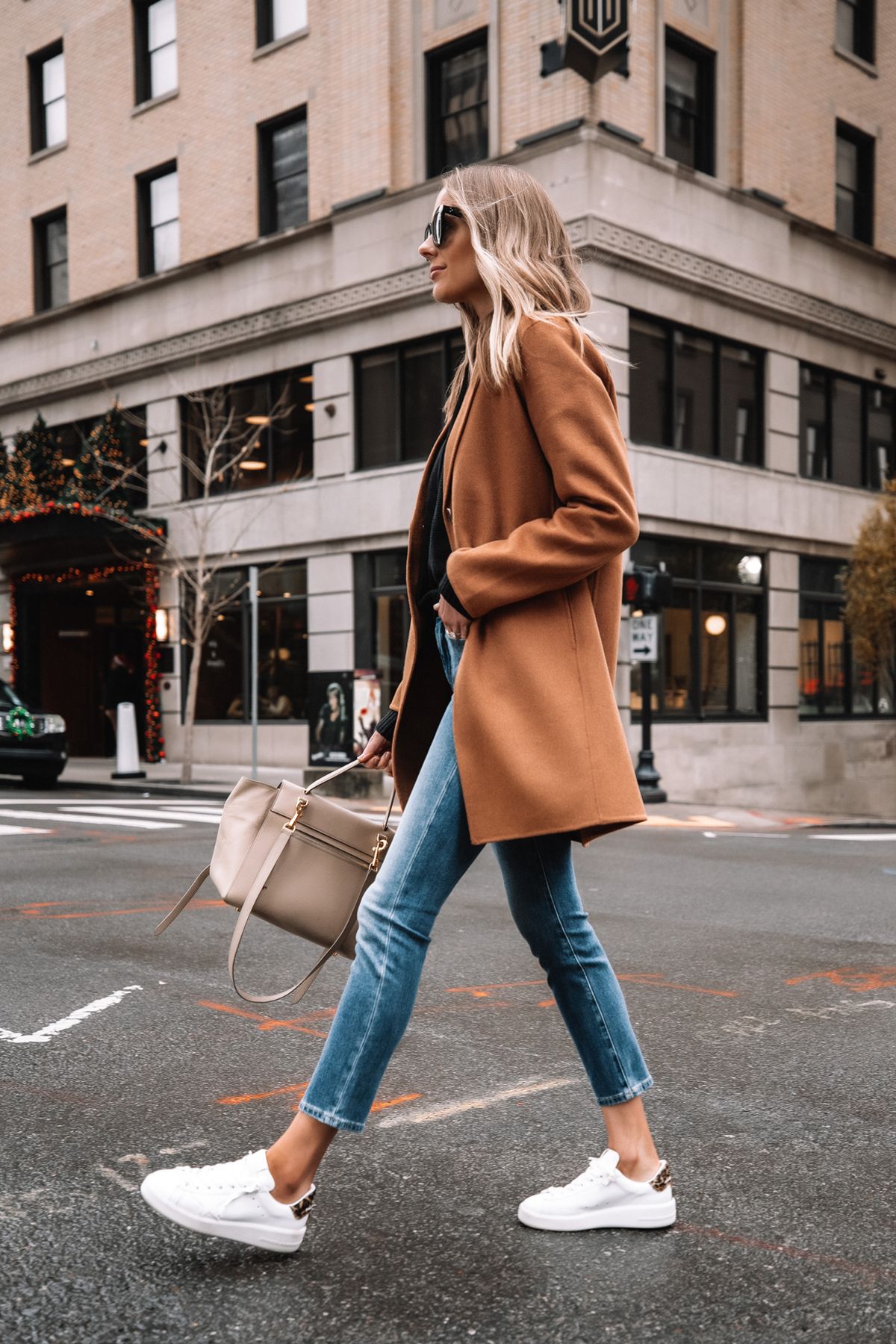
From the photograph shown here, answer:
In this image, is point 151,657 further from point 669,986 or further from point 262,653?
point 669,986

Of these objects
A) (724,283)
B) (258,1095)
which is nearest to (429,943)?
(258,1095)

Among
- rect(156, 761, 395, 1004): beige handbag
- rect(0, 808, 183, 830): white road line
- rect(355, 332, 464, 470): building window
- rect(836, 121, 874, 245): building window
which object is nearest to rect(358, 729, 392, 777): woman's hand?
rect(156, 761, 395, 1004): beige handbag

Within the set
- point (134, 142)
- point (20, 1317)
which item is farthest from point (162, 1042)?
point (134, 142)

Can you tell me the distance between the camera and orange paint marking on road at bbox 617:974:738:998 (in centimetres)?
495

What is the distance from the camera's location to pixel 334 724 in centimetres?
1817

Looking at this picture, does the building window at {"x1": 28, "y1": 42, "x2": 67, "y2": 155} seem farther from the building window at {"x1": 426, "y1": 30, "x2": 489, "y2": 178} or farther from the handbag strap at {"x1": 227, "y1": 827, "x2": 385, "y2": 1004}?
the handbag strap at {"x1": 227, "y1": 827, "x2": 385, "y2": 1004}

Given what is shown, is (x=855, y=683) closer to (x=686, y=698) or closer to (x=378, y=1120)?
(x=686, y=698)

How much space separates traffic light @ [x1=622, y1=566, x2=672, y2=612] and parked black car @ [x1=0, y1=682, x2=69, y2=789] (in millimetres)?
7719

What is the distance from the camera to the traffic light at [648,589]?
616 inches

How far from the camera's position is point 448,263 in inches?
108

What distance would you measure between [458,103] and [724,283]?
4902mm

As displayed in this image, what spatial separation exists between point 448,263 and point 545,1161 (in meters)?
2.04

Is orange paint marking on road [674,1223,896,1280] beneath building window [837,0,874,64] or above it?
beneath

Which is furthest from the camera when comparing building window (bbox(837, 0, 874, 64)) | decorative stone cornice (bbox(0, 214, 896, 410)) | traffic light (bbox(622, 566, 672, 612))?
building window (bbox(837, 0, 874, 64))
